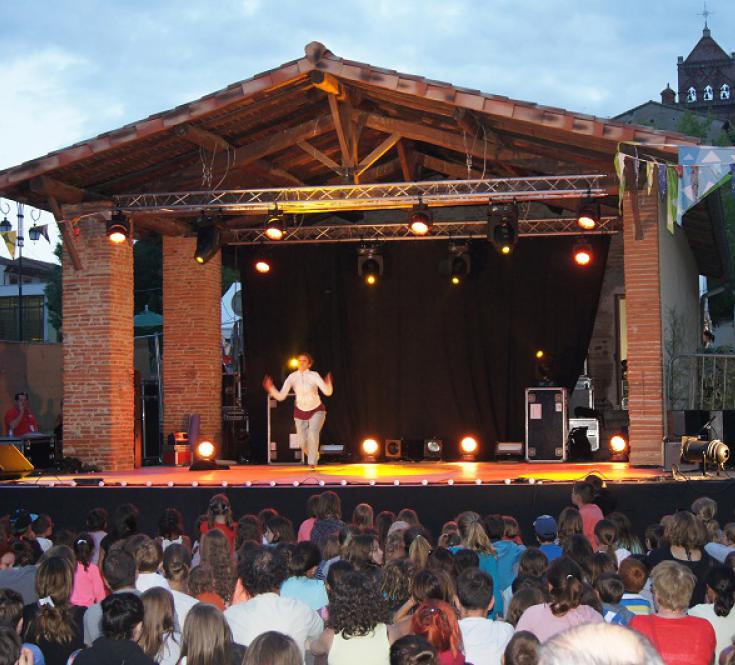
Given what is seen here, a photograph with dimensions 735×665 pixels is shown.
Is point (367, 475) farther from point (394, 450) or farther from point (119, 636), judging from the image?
point (119, 636)

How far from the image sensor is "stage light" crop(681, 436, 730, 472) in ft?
36.7

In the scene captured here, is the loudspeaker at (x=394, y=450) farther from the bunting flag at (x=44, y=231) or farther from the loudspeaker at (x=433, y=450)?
the bunting flag at (x=44, y=231)

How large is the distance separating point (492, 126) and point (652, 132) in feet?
7.63

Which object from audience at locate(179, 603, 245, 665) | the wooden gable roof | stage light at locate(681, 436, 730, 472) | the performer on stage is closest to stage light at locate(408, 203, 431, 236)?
the wooden gable roof

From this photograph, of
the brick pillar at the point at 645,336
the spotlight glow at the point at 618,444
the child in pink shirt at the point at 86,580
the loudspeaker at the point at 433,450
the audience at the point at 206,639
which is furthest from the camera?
the loudspeaker at the point at 433,450

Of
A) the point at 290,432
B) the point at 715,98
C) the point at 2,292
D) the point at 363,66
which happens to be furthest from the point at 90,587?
the point at 715,98

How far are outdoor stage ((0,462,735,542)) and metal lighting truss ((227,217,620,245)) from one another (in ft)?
14.6

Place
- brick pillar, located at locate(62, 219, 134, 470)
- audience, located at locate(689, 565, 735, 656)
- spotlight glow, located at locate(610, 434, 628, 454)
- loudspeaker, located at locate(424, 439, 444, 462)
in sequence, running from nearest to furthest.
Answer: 1. audience, located at locate(689, 565, 735, 656)
2. brick pillar, located at locate(62, 219, 134, 470)
3. spotlight glow, located at locate(610, 434, 628, 454)
4. loudspeaker, located at locate(424, 439, 444, 462)

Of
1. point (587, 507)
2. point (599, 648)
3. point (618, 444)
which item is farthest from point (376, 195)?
point (599, 648)

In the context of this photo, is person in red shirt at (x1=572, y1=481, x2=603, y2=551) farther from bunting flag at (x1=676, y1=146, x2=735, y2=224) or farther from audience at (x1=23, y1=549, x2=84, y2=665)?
audience at (x1=23, y1=549, x2=84, y2=665)

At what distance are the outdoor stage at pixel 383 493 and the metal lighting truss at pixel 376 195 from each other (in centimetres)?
315

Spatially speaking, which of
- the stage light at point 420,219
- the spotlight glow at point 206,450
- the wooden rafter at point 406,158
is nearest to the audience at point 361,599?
the stage light at point 420,219

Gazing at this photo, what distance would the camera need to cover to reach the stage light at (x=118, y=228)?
1309 cm

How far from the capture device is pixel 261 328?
17.5 meters
